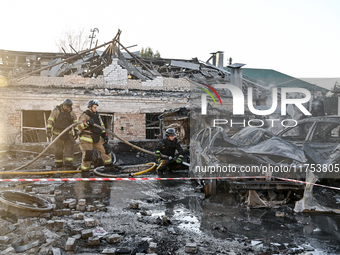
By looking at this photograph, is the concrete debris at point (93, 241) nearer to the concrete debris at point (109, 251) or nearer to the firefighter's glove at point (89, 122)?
the concrete debris at point (109, 251)

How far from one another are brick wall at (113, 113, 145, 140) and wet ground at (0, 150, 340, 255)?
27.4 feet

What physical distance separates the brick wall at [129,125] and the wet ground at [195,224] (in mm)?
8339

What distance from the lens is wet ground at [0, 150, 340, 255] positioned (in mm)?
3902

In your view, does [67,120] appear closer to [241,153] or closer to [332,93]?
[241,153]

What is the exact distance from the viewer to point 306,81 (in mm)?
5434

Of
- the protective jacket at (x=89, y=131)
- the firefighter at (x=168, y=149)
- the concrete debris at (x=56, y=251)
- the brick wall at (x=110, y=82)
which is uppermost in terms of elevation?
the brick wall at (x=110, y=82)

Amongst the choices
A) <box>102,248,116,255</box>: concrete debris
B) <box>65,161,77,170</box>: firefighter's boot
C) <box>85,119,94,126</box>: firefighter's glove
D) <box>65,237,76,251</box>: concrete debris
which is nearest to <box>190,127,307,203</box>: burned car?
<box>102,248,116,255</box>: concrete debris

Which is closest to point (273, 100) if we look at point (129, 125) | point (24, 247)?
point (24, 247)

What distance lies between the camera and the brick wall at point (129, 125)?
1495 centimetres

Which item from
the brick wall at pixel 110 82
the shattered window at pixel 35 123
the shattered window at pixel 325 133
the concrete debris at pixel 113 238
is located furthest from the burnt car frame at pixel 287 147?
the shattered window at pixel 35 123

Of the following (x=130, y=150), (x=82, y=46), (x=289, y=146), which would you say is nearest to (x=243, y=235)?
(x=289, y=146)

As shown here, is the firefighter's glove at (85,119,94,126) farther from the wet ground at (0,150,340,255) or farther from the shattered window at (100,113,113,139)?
the shattered window at (100,113,113,139)

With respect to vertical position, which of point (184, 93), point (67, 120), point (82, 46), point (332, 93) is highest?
point (82, 46)

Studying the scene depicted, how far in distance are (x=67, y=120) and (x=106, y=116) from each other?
625cm
